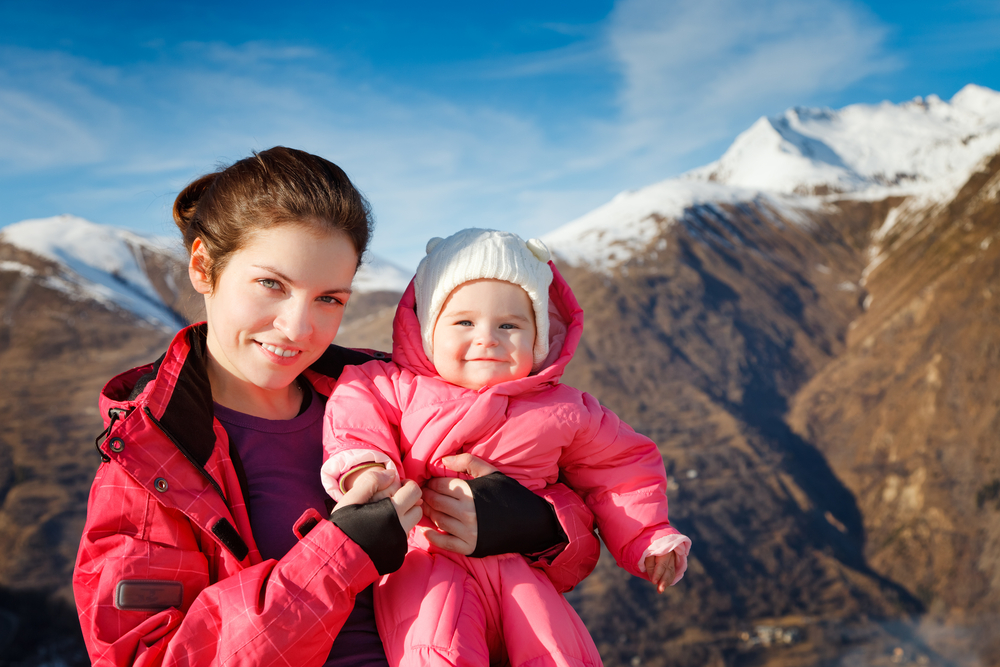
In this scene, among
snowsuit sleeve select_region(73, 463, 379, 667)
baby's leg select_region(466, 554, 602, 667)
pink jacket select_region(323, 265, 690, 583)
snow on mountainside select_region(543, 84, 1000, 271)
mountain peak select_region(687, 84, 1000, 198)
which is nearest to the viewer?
snowsuit sleeve select_region(73, 463, 379, 667)

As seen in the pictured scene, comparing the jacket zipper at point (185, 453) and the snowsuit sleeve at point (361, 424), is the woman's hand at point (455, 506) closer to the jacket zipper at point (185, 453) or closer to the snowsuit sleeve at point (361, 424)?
the snowsuit sleeve at point (361, 424)

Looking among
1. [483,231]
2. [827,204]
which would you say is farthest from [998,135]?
[483,231]

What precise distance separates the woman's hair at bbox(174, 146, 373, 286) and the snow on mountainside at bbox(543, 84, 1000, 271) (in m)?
13.9

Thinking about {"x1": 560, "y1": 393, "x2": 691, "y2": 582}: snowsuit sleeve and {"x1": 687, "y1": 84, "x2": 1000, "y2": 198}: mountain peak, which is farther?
{"x1": 687, "y1": 84, "x2": 1000, "y2": 198}: mountain peak

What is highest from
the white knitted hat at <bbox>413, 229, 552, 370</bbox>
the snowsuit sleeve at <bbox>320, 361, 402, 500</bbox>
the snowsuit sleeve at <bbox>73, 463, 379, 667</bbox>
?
the white knitted hat at <bbox>413, 229, 552, 370</bbox>

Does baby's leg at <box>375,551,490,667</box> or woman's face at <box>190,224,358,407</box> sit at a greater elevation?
woman's face at <box>190,224,358,407</box>

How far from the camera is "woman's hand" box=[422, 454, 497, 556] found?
1.46 metres

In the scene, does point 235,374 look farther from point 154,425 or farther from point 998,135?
point 998,135

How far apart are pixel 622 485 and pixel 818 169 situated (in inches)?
1148

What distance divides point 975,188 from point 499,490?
75.1 feet

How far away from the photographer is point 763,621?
9.64 meters

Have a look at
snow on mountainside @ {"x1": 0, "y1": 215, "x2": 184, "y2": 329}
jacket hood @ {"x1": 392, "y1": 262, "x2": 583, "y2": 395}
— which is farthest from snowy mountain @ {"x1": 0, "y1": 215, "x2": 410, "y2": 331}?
jacket hood @ {"x1": 392, "y1": 262, "x2": 583, "y2": 395}

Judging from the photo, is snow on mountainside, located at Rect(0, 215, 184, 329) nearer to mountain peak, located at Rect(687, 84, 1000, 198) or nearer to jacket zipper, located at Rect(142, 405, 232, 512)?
jacket zipper, located at Rect(142, 405, 232, 512)

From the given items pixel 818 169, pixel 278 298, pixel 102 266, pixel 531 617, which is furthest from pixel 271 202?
pixel 818 169
